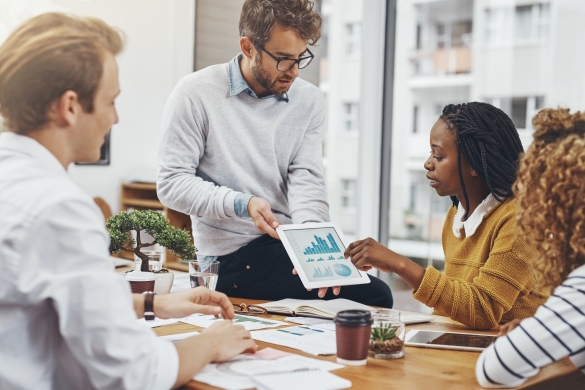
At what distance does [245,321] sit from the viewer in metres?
1.71

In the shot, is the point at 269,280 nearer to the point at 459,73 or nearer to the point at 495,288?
the point at 495,288

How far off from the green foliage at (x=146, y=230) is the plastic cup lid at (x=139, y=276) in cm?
12

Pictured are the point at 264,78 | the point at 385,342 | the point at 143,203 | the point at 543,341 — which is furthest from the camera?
the point at 143,203

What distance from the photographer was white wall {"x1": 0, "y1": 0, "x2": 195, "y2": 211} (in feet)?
14.3

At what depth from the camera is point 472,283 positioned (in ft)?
5.90

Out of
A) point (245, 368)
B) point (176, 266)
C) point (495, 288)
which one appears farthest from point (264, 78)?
point (176, 266)

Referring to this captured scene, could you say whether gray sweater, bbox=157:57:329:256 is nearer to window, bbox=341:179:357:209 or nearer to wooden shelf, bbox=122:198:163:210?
wooden shelf, bbox=122:198:163:210

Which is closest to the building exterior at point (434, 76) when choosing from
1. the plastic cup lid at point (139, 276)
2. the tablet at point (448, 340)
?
the tablet at point (448, 340)

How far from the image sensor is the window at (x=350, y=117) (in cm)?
454

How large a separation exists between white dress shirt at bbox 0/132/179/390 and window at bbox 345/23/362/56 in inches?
142

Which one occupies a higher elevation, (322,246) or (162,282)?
(322,246)

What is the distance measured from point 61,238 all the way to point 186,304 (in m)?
0.49

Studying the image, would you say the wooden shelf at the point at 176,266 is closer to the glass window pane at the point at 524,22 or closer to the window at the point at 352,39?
the window at the point at 352,39

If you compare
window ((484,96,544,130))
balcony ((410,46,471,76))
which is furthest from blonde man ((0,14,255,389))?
balcony ((410,46,471,76))
